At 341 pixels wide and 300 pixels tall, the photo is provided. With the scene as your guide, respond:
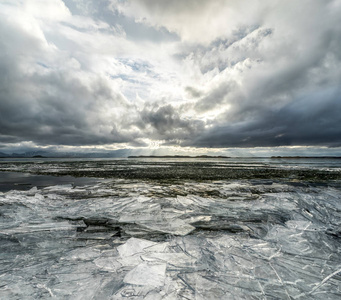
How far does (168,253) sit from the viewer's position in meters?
3.04

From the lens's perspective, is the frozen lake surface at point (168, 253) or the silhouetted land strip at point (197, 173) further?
the silhouetted land strip at point (197, 173)

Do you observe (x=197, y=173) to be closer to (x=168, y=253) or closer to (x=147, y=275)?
(x=168, y=253)

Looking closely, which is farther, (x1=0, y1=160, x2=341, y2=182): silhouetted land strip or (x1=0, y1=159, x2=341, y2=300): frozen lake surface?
(x1=0, y1=160, x2=341, y2=182): silhouetted land strip

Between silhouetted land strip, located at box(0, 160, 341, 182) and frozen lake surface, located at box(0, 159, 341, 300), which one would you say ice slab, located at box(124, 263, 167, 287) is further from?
silhouetted land strip, located at box(0, 160, 341, 182)

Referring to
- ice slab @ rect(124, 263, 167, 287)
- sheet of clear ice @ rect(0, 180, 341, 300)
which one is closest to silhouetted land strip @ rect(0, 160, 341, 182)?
sheet of clear ice @ rect(0, 180, 341, 300)

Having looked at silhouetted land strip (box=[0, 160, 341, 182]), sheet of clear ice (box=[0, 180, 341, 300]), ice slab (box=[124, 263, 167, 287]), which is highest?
ice slab (box=[124, 263, 167, 287])

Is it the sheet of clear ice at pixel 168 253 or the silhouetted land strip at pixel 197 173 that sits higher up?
the sheet of clear ice at pixel 168 253

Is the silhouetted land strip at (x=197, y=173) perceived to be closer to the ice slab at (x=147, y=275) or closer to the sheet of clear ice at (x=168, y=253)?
the sheet of clear ice at (x=168, y=253)

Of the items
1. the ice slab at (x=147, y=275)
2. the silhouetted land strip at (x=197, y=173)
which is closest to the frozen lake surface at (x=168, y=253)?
the ice slab at (x=147, y=275)

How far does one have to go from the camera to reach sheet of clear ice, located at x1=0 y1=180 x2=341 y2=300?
2.18 meters

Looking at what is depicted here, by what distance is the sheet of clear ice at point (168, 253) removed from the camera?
2.18m

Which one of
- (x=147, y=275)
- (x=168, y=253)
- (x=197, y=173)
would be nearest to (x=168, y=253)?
(x=168, y=253)

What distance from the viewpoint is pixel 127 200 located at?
6.71 metres

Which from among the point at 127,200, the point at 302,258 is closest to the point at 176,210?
the point at 127,200
